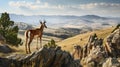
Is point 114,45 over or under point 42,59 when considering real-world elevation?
under

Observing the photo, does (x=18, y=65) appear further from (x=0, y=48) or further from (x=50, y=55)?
(x=0, y=48)

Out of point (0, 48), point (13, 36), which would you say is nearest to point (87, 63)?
point (13, 36)

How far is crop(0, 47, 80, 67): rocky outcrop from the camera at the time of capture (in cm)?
3086

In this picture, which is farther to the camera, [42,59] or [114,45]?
[114,45]

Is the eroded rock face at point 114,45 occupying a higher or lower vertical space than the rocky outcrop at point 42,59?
lower

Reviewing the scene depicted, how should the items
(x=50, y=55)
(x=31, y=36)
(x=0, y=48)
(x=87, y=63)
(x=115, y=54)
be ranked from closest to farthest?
(x=50, y=55)
(x=31, y=36)
(x=0, y=48)
(x=87, y=63)
(x=115, y=54)

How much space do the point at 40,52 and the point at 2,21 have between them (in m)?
60.4

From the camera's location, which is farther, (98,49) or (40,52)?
(98,49)

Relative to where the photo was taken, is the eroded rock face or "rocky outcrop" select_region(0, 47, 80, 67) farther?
the eroded rock face

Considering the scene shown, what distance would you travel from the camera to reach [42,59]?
31906mm

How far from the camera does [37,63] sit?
3125 cm

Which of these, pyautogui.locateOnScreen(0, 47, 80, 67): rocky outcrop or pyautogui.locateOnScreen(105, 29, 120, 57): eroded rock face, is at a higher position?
pyautogui.locateOnScreen(0, 47, 80, 67): rocky outcrop

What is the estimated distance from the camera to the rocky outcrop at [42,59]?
30859 mm

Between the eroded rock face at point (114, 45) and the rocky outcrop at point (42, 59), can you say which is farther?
the eroded rock face at point (114, 45)
